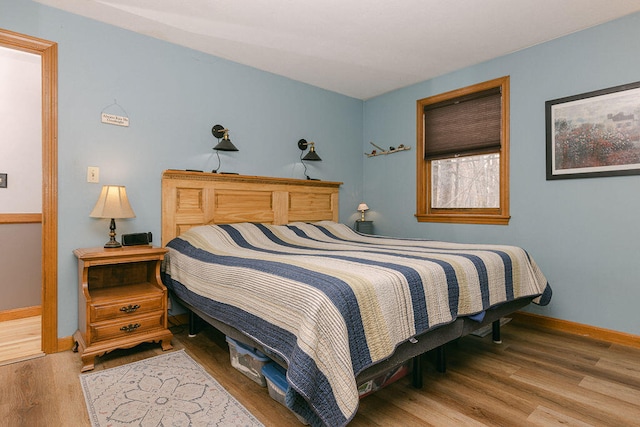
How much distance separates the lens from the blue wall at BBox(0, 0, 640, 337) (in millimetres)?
2428

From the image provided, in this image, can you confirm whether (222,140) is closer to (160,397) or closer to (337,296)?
(160,397)

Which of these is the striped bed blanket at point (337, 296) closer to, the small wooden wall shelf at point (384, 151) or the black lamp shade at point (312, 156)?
the black lamp shade at point (312, 156)

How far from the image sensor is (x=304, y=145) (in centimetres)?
375

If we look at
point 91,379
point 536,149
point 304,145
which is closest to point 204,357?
point 91,379

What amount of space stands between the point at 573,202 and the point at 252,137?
281cm

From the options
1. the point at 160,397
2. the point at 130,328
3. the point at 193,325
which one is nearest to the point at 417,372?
the point at 160,397

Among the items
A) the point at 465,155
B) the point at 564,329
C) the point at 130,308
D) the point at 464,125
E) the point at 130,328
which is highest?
the point at 464,125

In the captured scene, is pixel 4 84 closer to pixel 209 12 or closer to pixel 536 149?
pixel 209 12

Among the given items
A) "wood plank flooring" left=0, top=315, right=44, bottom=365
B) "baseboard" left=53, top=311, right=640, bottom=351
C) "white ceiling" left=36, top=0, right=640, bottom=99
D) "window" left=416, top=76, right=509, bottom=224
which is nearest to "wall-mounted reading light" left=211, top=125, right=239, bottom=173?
"white ceiling" left=36, top=0, right=640, bottom=99

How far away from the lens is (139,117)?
2701 mm

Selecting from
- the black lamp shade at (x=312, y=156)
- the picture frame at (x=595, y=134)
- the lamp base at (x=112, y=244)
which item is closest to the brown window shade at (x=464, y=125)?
the picture frame at (x=595, y=134)

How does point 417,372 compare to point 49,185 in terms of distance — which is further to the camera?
point 49,185

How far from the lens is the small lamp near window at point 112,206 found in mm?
2271

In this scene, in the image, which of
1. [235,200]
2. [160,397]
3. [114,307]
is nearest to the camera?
[160,397]
